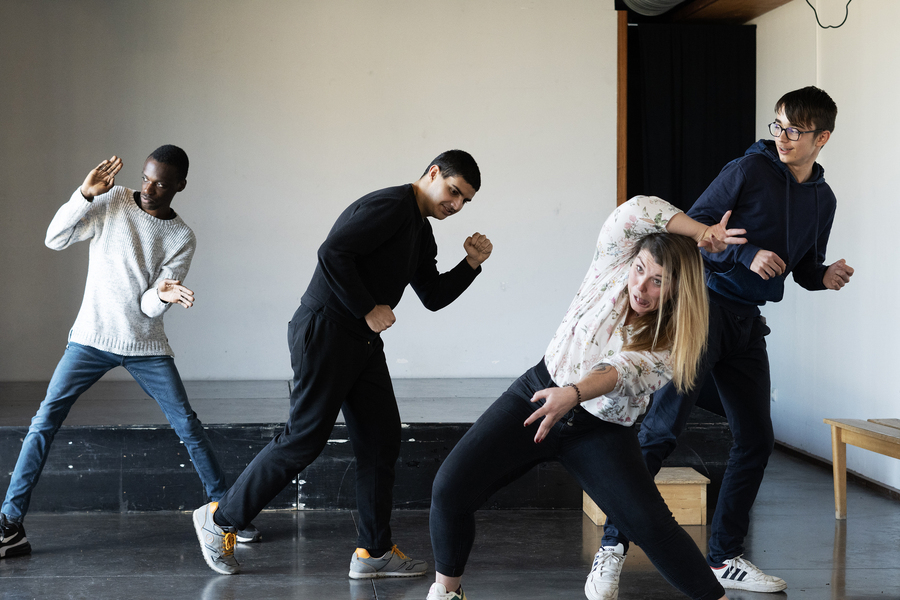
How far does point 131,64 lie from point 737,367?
4081mm

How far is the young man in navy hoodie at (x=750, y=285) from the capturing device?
2352 mm

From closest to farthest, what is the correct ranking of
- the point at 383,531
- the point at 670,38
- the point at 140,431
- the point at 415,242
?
1. the point at 415,242
2. the point at 383,531
3. the point at 140,431
4. the point at 670,38

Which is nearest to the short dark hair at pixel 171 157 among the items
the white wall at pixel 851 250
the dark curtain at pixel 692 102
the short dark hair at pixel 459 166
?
the short dark hair at pixel 459 166

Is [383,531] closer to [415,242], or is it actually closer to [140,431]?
[415,242]

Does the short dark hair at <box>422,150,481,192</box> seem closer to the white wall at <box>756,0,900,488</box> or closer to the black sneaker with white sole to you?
the black sneaker with white sole

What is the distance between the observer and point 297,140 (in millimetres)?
4992

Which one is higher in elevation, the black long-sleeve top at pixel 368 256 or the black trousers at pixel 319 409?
the black long-sleeve top at pixel 368 256

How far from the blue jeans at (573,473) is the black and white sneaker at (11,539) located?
1.58 meters

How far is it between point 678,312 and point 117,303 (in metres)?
1.88

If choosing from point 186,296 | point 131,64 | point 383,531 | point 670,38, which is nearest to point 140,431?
point 186,296

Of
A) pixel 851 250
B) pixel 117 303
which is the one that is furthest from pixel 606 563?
pixel 851 250

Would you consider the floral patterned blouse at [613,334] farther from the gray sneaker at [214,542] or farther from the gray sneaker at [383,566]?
the gray sneaker at [214,542]

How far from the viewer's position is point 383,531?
101 inches

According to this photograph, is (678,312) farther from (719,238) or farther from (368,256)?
(368,256)
